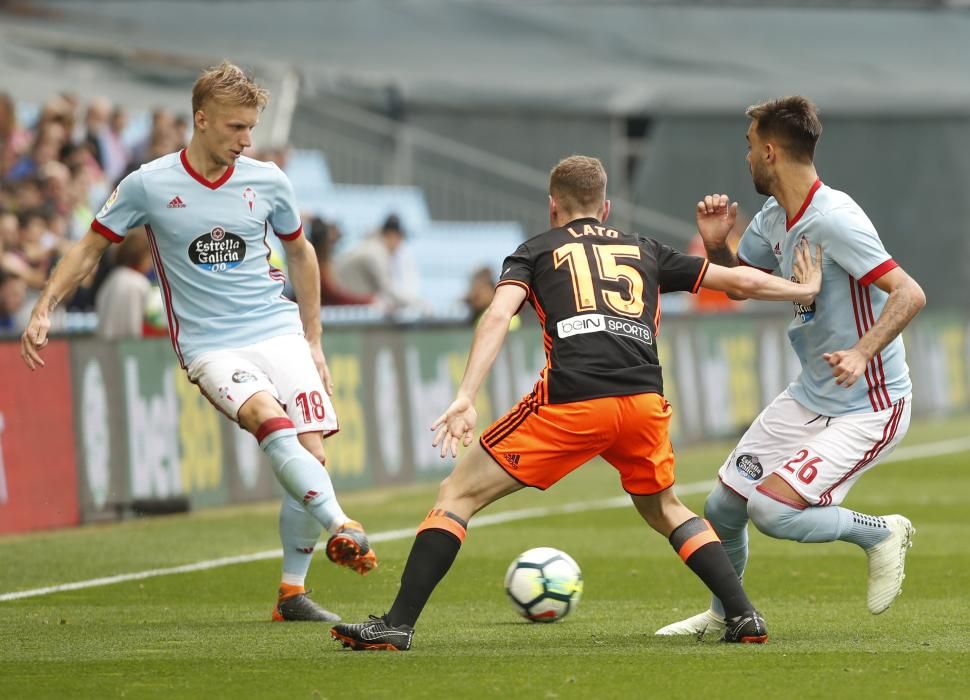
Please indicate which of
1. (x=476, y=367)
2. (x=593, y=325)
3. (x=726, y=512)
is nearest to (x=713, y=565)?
(x=726, y=512)

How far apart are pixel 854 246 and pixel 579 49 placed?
21.2 meters

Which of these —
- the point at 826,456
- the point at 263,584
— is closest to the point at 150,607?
the point at 263,584

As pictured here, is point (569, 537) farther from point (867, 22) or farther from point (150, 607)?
point (867, 22)

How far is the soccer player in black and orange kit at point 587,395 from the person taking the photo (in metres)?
7.12

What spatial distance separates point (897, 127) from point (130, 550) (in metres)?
20.3

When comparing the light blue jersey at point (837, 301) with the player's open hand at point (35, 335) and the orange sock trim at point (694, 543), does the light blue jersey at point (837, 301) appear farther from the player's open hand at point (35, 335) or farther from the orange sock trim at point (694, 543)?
the player's open hand at point (35, 335)

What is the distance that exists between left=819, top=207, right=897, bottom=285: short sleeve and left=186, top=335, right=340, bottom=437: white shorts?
2.32 m

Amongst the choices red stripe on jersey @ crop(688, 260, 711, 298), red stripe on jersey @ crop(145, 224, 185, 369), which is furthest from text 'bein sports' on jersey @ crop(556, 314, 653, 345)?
red stripe on jersey @ crop(145, 224, 185, 369)

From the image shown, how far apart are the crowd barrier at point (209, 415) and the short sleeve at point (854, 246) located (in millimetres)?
6778

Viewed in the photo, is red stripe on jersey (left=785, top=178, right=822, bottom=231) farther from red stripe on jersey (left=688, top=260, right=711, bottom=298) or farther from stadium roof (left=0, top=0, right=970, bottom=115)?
stadium roof (left=0, top=0, right=970, bottom=115)

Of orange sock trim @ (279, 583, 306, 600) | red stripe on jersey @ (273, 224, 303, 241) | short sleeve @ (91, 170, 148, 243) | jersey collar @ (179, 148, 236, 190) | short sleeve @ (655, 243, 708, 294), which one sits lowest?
orange sock trim @ (279, 583, 306, 600)

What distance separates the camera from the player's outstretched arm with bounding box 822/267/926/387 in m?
7.23

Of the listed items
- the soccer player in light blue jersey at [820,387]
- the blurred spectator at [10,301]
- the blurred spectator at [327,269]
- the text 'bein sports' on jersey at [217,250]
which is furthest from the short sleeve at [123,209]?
the blurred spectator at [327,269]

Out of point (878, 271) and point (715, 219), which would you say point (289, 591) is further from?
point (878, 271)
